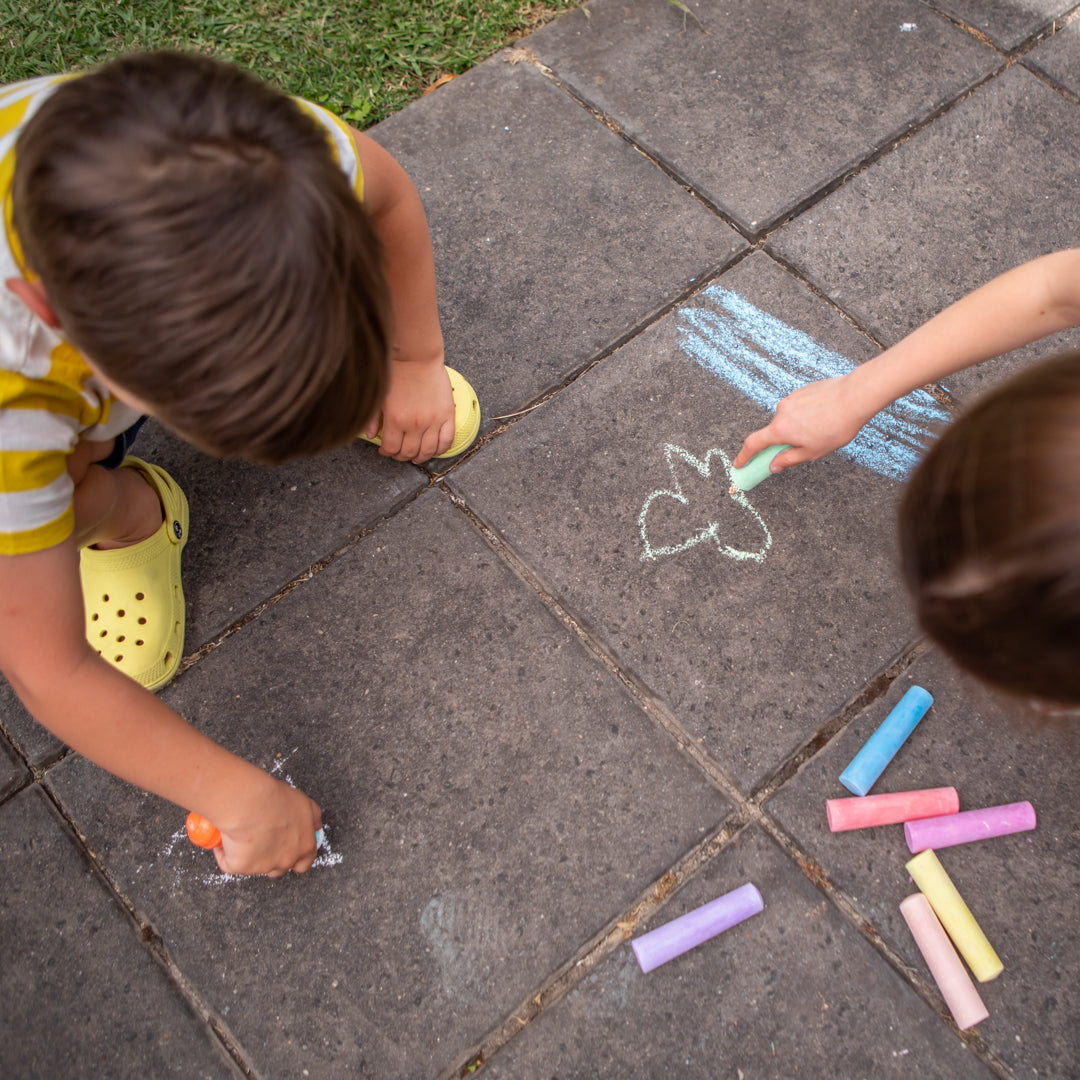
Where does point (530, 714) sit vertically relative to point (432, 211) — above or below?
below

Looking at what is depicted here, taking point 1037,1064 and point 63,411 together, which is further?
point 1037,1064

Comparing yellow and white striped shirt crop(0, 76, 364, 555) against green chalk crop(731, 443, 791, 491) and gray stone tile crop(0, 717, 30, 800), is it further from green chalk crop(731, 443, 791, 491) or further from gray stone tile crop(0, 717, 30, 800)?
green chalk crop(731, 443, 791, 491)

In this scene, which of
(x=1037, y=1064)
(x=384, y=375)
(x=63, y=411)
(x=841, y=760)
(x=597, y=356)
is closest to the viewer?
(x=384, y=375)

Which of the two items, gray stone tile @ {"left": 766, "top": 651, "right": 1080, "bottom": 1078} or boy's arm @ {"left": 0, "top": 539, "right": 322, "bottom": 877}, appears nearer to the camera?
boy's arm @ {"left": 0, "top": 539, "right": 322, "bottom": 877}

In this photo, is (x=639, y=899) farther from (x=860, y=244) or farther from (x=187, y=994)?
(x=860, y=244)

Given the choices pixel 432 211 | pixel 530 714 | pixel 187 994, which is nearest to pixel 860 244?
pixel 432 211

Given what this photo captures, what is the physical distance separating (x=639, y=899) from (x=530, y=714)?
1.43ft

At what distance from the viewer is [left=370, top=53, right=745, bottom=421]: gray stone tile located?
Answer: 227 cm

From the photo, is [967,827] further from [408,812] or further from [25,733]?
[25,733]

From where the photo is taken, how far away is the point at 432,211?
8.04ft

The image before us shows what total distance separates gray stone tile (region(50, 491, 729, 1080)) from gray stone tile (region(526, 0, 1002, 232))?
1.46 m

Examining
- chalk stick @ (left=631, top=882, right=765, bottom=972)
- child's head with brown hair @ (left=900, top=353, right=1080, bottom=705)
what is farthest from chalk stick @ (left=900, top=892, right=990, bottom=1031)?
child's head with brown hair @ (left=900, top=353, right=1080, bottom=705)

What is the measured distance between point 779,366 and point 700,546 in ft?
1.90

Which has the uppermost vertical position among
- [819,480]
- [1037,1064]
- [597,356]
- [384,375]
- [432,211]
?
[384,375]
